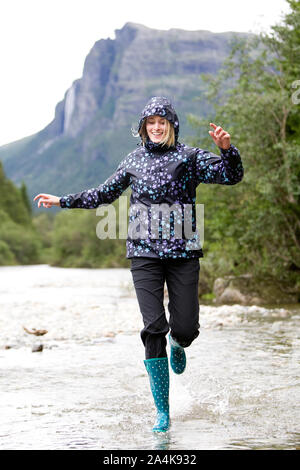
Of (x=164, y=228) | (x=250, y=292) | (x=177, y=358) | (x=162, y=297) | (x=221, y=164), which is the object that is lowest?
(x=250, y=292)

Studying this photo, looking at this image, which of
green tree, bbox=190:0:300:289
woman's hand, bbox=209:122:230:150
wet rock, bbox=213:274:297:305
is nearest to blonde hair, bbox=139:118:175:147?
woman's hand, bbox=209:122:230:150

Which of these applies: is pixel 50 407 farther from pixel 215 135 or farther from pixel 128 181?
pixel 215 135

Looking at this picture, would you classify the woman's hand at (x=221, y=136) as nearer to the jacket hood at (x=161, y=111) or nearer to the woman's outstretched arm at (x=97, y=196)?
the jacket hood at (x=161, y=111)

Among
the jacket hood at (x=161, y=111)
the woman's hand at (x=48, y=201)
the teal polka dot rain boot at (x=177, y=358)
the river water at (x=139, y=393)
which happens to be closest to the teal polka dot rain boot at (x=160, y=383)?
the river water at (x=139, y=393)

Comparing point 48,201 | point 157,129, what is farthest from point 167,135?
point 48,201

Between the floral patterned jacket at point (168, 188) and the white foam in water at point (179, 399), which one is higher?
the floral patterned jacket at point (168, 188)

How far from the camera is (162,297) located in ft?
15.9

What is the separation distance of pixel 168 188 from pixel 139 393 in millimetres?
2176

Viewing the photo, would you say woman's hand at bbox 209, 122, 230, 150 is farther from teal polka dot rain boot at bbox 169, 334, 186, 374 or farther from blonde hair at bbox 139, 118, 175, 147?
teal polka dot rain boot at bbox 169, 334, 186, 374

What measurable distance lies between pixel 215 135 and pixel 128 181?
900 millimetres

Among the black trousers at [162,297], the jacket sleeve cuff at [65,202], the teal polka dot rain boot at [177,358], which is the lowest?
the teal polka dot rain boot at [177,358]

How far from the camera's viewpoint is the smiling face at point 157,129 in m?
5.01

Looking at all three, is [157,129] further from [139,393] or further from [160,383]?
[139,393]

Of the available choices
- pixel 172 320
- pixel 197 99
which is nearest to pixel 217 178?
pixel 172 320
